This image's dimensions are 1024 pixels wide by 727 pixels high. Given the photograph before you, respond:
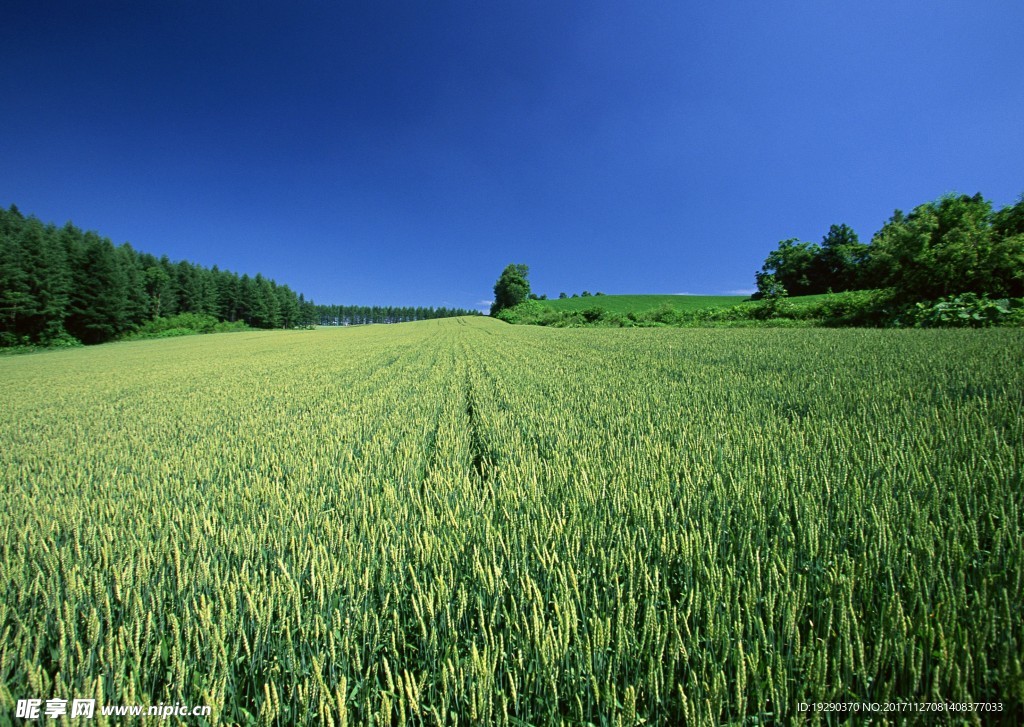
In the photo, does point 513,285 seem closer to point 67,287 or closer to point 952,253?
point 67,287

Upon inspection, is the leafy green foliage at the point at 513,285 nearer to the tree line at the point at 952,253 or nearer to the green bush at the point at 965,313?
the tree line at the point at 952,253

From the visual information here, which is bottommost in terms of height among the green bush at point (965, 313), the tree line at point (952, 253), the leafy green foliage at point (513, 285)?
the green bush at point (965, 313)

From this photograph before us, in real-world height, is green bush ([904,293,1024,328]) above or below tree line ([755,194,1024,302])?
below

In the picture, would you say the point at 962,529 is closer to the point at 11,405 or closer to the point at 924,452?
the point at 924,452

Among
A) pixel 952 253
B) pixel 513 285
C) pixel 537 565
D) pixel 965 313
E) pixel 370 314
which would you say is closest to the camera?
pixel 537 565

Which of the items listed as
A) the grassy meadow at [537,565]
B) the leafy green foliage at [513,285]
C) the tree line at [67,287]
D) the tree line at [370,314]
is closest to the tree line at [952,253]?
the grassy meadow at [537,565]

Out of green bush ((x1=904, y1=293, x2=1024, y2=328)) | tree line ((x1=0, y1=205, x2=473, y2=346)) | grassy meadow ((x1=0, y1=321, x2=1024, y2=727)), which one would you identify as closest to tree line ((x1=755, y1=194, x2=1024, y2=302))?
green bush ((x1=904, y1=293, x2=1024, y2=328))

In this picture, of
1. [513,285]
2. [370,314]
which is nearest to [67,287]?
[513,285]

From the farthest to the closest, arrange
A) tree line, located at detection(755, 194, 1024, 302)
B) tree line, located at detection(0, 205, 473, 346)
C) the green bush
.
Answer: tree line, located at detection(0, 205, 473, 346) < tree line, located at detection(755, 194, 1024, 302) < the green bush

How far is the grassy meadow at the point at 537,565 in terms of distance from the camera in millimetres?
1098

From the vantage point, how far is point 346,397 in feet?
19.2

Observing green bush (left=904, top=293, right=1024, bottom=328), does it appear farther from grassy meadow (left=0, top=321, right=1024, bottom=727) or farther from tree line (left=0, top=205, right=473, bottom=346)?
tree line (left=0, top=205, right=473, bottom=346)

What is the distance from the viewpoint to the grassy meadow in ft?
3.60

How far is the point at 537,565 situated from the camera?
165 centimetres
